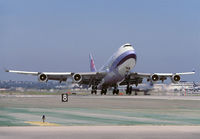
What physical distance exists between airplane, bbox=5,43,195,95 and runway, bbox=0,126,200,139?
5429cm

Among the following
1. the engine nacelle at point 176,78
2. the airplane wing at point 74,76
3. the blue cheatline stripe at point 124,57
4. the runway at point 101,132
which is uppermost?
the blue cheatline stripe at point 124,57

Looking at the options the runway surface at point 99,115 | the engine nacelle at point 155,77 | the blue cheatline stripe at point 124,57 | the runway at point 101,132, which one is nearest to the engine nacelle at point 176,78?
the engine nacelle at point 155,77

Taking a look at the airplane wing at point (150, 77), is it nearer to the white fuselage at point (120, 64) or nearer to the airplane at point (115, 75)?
the airplane at point (115, 75)

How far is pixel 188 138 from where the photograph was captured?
43.3ft

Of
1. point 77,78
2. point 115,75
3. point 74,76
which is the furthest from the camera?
point 77,78

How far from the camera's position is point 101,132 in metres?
14.7

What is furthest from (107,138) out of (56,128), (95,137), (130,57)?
(130,57)

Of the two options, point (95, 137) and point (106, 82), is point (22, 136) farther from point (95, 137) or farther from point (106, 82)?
point (106, 82)

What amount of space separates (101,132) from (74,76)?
193 ft

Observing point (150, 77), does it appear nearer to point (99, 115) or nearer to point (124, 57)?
point (124, 57)

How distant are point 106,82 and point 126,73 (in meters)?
5.09

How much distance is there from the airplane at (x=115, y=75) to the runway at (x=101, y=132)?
54.3m

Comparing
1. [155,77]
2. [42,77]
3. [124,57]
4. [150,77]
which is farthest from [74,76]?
[155,77]

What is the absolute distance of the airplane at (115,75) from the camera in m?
70.7
